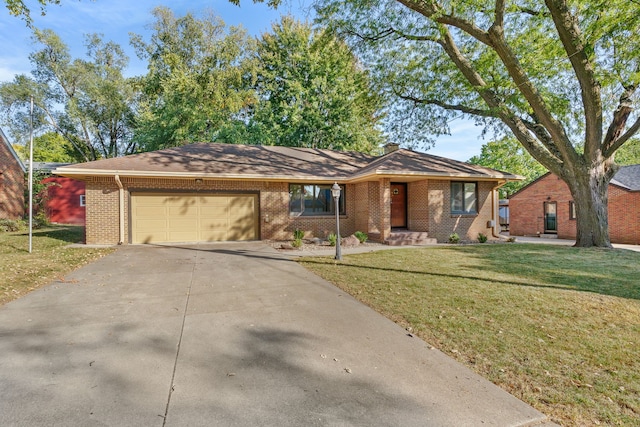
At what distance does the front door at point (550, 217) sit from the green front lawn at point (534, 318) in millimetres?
13181

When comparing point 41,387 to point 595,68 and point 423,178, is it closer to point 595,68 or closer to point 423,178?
point 423,178

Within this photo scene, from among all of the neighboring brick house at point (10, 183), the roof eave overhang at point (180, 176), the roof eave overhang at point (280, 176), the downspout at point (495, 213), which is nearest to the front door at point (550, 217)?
the downspout at point (495, 213)

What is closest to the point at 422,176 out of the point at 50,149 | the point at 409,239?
the point at 409,239

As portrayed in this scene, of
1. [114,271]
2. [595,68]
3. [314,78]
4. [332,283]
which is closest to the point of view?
[332,283]

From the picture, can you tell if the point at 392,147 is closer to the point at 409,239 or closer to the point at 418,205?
the point at 418,205

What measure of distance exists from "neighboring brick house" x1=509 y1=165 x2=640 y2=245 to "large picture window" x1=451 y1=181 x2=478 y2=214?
837 cm

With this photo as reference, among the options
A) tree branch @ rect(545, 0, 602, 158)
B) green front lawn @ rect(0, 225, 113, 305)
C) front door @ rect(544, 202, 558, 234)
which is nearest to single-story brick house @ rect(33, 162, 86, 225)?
green front lawn @ rect(0, 225, 113, 305)

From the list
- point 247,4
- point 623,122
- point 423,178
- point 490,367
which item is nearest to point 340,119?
point 423,178

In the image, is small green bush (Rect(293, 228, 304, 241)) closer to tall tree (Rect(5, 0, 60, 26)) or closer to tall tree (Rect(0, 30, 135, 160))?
tall tree (Rect(5, 0, 60, 26))

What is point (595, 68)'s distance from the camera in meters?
10.2

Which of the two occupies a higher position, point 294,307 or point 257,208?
point 257,208

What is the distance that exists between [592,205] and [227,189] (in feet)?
42.9

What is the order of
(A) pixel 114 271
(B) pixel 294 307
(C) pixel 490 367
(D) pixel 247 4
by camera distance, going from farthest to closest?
(D) pixel 247 4 → (A) pixel 114 271 → (B) pixel 294 307 → (C) pixel 490 367

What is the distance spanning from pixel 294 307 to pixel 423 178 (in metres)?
9.85
